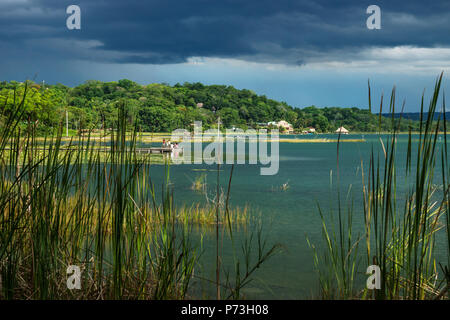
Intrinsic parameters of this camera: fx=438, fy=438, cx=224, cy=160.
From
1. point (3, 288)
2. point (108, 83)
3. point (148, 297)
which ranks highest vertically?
point (108, 83)

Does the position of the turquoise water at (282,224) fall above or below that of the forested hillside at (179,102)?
below

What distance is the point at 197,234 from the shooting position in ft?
24.4

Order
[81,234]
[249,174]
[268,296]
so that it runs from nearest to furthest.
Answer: [81,234], [268,296], [249,174]

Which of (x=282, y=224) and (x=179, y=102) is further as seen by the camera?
(x=179, y=102)

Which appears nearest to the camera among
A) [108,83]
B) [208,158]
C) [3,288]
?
[3,288]

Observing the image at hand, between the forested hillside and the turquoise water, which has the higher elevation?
the forested hillside

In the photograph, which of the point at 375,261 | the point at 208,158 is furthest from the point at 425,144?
the point at 208,158

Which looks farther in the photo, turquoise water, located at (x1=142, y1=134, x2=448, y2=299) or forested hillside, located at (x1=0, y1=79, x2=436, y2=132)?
forested hillside, located at (x1=0, y1=79, x2=436, y2=132)

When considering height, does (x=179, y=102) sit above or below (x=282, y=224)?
above

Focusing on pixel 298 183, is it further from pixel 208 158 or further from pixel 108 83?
pixel 108 83

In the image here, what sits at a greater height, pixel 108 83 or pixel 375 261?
pixel 108 83

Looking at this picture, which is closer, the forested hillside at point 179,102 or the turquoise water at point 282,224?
the turquoise water at point 282,224
